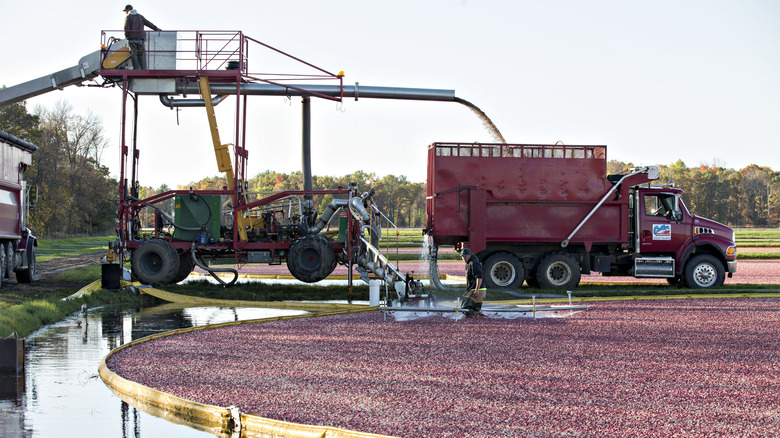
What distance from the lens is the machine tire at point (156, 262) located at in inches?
778

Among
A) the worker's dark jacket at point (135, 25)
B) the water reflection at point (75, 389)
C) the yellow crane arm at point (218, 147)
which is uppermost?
the worker's dark jacket at point (135, 25)

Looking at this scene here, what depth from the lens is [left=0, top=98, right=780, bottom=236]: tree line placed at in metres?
62.1

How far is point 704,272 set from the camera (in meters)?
21.2

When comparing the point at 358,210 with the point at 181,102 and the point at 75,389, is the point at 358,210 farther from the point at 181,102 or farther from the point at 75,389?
the point at 75,389

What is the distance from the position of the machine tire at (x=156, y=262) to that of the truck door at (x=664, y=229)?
12743 mm

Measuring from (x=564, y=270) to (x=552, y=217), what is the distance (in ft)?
5.00

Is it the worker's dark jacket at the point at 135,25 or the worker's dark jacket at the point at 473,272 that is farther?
the worker's dark jacket at the point at 135,25

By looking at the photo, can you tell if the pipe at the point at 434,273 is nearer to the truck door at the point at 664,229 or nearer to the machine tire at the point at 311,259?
the machine tire at the point at 311,259

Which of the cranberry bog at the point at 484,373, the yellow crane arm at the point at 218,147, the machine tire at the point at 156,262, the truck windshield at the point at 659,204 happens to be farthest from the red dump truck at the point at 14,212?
the truck windshield at the point at 659,204

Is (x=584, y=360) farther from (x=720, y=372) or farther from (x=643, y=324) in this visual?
(x=643, y=324)

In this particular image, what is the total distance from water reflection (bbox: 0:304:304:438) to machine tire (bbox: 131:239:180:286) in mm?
4550

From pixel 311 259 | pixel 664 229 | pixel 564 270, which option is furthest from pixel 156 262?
pixel 664 229

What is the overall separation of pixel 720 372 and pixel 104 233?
109424 mm

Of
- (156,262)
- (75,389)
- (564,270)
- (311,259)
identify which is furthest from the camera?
→ (564,270)
